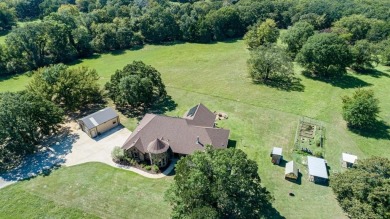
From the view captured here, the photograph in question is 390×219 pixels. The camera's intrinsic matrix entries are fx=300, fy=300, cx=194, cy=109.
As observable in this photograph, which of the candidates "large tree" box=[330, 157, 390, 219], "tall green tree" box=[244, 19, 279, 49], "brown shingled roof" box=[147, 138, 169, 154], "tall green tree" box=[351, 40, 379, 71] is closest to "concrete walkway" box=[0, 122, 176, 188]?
"brown shingled roof" box=[147, 138, 169, 154]

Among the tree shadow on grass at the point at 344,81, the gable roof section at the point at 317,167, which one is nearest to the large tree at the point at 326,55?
the tree shadow on grass at the point at 344,81

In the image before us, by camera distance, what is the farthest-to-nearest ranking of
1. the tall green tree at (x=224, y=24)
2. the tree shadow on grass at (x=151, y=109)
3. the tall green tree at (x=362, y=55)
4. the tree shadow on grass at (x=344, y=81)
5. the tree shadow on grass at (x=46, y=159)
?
the tall green tree at (x=224, y=24) < the tall green tree at (x=362, y=55) < the tree shadow on grass at (x=344, y=81) < the tree shadow on grass at (x=151, y=109) < the tree shadow on grass at (x=46, y=159)

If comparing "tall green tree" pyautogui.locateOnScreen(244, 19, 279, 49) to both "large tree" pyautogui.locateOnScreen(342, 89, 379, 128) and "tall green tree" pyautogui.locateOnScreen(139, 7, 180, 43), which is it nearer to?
"tall green tree" pyautogui.locateOnScreen(139, 7, 180, 43)

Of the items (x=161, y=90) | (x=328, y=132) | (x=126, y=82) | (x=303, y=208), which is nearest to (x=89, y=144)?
(x=126, y=82)

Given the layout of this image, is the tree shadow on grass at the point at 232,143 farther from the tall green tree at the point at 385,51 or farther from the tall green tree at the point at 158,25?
the tall green tree at the point at 158,25

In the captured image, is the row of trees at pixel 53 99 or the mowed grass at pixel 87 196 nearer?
the mowed grass at pixel 87 196

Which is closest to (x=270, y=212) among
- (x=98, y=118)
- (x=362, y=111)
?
(x=362, y=111)
